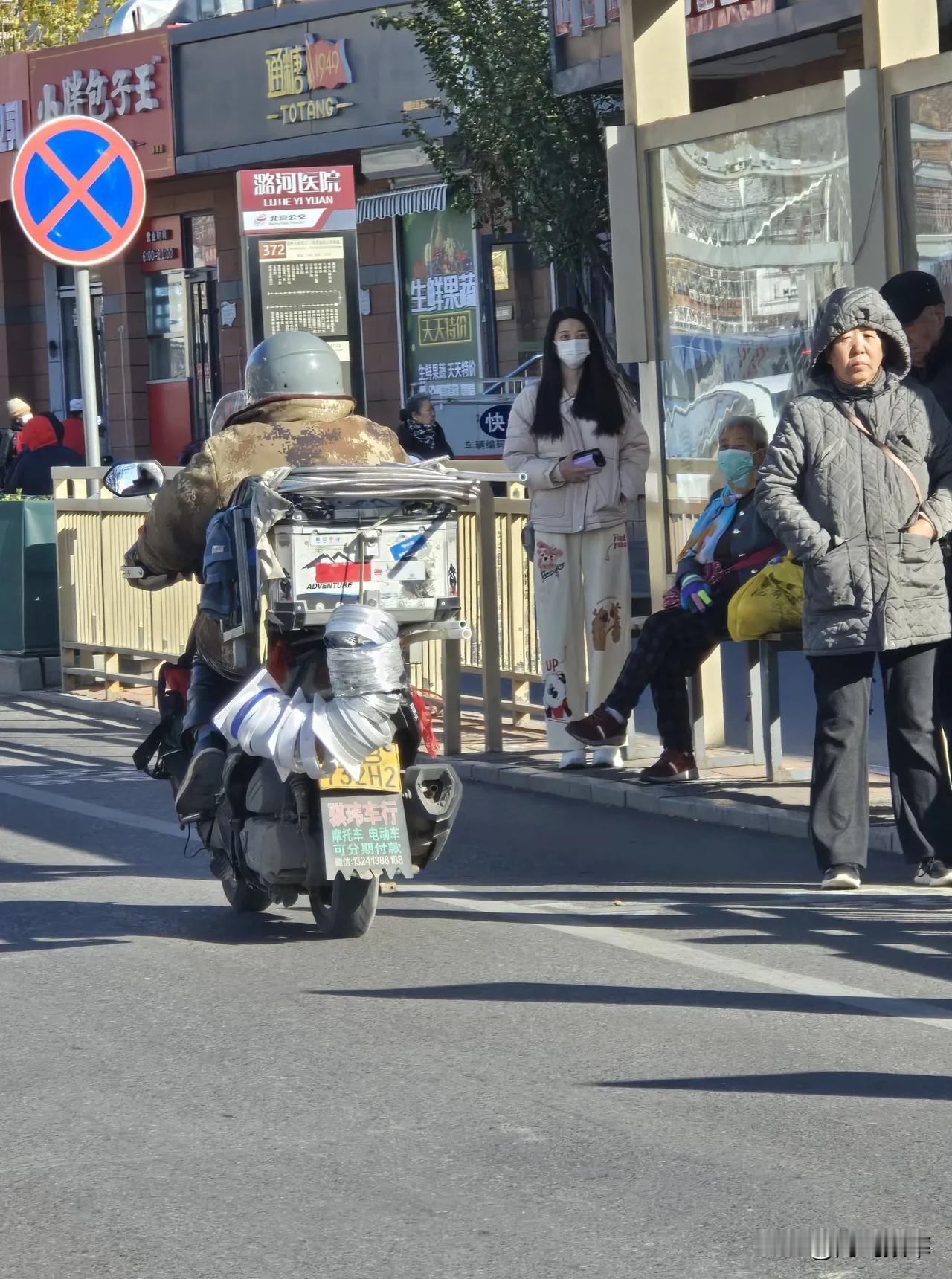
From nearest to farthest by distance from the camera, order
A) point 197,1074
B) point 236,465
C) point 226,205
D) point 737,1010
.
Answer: point 197,1074 → point 737,1010 → point 236,465 → point 226,205

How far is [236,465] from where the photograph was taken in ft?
22.2

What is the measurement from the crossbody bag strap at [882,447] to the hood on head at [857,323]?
194mm

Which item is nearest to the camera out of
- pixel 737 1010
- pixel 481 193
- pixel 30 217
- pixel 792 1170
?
pixel 792 1170

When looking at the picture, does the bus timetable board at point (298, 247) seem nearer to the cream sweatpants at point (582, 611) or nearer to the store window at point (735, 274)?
the store window at point (735, 274)

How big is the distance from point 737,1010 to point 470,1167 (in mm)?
1465

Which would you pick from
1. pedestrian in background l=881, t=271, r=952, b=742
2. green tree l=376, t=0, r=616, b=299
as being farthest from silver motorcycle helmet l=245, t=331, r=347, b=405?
green tree l=376, t=0, r=616, b=299

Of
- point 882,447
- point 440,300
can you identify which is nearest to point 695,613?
point 882,447

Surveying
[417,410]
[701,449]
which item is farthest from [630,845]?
[417,410]

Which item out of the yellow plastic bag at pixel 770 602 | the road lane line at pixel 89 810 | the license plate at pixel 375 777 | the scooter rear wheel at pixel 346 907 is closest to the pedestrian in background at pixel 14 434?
the road lane line at pixel 89 810

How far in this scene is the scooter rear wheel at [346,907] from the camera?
665cm

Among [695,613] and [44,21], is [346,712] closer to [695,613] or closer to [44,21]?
[695,613]

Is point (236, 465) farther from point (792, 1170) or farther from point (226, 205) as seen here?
point (226, 205)

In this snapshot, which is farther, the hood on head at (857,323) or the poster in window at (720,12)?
the poster in window at (720,12)

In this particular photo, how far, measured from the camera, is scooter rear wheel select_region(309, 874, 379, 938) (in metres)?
6.65
